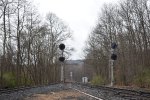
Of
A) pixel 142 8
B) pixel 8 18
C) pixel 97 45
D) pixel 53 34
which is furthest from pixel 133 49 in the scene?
pixel 53 34

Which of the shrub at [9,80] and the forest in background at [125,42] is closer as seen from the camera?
the shrub at [9,80]

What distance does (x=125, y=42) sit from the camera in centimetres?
5303

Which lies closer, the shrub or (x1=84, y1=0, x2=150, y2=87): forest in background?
the shrub

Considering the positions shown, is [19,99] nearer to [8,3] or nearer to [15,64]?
[8,3]

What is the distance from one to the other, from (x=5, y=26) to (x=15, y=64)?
957 centimetres

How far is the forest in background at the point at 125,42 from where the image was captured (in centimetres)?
4362

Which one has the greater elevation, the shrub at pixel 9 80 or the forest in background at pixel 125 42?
the forest in background at pixel 125 42

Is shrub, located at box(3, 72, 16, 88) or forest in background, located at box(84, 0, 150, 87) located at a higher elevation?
forest in background, located at box(84, 0, 150, 87)

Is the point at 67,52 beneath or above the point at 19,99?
above

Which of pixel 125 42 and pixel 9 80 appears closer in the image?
pixel 9 80

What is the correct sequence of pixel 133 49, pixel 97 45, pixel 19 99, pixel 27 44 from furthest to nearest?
pixel 97 45 < pixel 27 44 < pixel 133 49 < pixel 19 99

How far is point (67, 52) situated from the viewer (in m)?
71.1

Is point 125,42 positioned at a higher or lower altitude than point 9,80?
higher

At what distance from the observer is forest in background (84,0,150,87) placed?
4362cm
